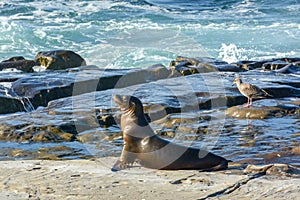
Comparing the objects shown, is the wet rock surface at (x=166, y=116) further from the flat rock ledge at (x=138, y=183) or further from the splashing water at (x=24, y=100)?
the flat rock ledge at (x=138, y=183)

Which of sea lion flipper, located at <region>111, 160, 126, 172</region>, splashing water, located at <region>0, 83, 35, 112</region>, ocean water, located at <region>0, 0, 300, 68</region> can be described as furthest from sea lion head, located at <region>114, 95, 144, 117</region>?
ocean water, located at <region>0, 0, 300, 68</region>

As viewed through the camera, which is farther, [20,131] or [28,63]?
[28,63]

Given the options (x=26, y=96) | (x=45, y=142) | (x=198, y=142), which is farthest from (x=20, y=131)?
(x=26, y=96)

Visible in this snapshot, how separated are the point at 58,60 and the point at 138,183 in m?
10.3

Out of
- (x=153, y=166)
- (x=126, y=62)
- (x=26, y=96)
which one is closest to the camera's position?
(x=153, y=166)

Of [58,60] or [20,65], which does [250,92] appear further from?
[20,65]

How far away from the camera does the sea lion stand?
5.71 meters

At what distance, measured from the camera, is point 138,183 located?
4996 mm

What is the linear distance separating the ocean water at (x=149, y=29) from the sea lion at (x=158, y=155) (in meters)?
13.7

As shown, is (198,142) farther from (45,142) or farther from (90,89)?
(90,89)

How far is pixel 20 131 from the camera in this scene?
7.69m

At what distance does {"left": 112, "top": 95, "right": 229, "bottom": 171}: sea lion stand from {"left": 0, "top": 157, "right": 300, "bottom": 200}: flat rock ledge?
0.50 ft

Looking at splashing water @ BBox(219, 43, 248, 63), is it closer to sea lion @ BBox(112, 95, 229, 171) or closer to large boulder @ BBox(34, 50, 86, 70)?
large boulder @ BBox(34, 50, 86, 70)

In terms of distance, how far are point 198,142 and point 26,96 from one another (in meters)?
4.32
